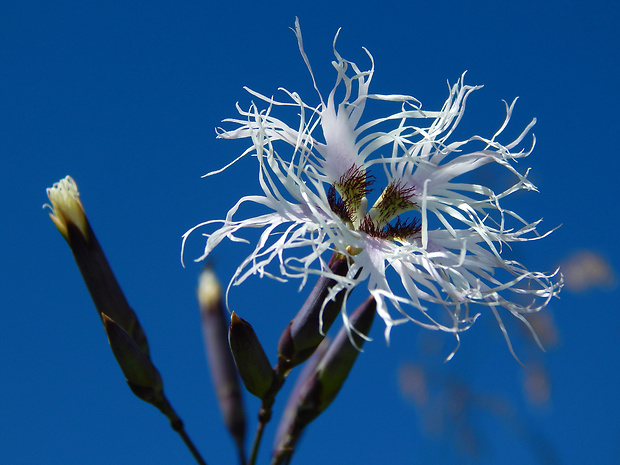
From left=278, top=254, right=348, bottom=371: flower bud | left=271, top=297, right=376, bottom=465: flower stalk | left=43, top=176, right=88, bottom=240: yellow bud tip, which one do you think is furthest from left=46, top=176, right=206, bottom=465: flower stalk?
left=278, top=254, right=348, bottom=371: flower bud

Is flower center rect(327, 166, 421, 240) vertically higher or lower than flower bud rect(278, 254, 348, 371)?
higher

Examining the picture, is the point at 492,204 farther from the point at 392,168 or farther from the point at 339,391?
the point at 339,391

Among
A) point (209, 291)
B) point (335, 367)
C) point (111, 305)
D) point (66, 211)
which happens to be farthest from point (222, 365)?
point (66, 211)

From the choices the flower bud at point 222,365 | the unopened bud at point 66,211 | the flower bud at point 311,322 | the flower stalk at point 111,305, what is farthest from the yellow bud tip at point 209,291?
the flower bud at point 311,322

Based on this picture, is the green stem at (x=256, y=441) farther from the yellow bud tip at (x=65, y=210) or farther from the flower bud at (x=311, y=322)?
the yellow bud tip at (x=65, y=210)

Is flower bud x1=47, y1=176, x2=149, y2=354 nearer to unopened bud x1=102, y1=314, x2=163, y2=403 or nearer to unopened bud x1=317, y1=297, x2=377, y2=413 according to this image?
unopened bud x1=102, y1=314, x2=163, y2=403

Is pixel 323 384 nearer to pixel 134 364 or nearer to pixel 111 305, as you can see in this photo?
→ pixel 134 364
